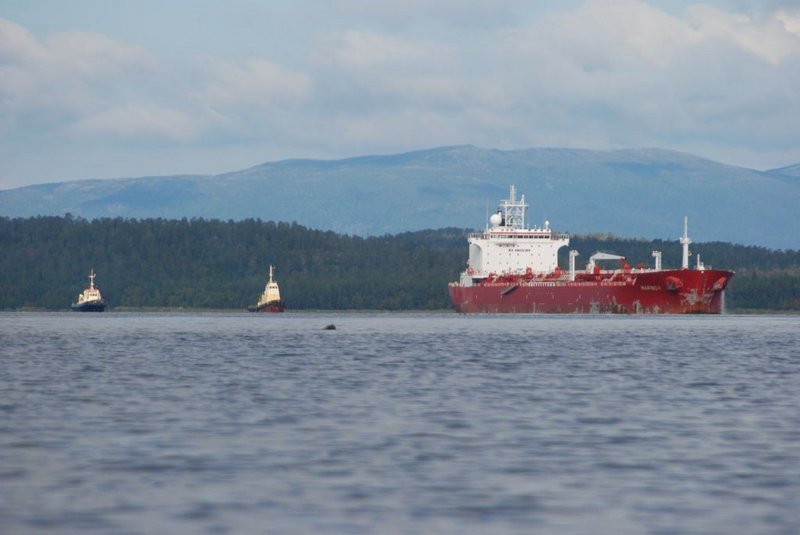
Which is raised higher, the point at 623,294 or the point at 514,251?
the point at 514,251

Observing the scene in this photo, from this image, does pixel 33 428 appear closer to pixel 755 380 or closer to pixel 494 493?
pixel 494 493

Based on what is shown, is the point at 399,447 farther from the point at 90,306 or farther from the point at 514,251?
the point at 90,306

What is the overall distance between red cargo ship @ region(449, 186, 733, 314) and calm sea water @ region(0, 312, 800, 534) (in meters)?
81.7

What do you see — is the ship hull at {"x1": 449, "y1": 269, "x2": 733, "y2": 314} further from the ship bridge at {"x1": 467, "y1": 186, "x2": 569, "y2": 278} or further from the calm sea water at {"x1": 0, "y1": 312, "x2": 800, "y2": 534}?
the calm sea water at {"x1": 0, "y1": 312, "x2": 800, "y2": 534}

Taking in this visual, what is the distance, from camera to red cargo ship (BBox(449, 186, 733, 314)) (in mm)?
133500

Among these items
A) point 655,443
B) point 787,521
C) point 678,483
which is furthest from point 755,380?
point 787,521

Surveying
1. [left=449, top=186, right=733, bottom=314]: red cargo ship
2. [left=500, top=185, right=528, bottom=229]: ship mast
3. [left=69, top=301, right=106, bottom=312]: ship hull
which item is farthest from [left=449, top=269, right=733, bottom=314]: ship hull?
[left=69, top=301, right=106, bottom=312]: ship hull

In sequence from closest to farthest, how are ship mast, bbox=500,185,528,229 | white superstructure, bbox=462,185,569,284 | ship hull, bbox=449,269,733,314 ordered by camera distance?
ship hull, bbox=449,269,733,314 < white superstructure, bbox=462,185,569,284 < ship mast, bbox=500,185,528,229

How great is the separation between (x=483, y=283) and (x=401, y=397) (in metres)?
117

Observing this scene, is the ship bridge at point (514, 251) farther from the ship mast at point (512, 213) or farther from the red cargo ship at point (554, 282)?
the ship mast at point (512, 213)

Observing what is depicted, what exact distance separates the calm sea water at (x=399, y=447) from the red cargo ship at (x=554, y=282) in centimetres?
8174

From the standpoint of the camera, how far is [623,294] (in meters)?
136

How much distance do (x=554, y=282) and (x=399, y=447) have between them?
4628 inches

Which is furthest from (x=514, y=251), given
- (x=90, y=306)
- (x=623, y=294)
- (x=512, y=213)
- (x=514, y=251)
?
(x=90, y=306)
